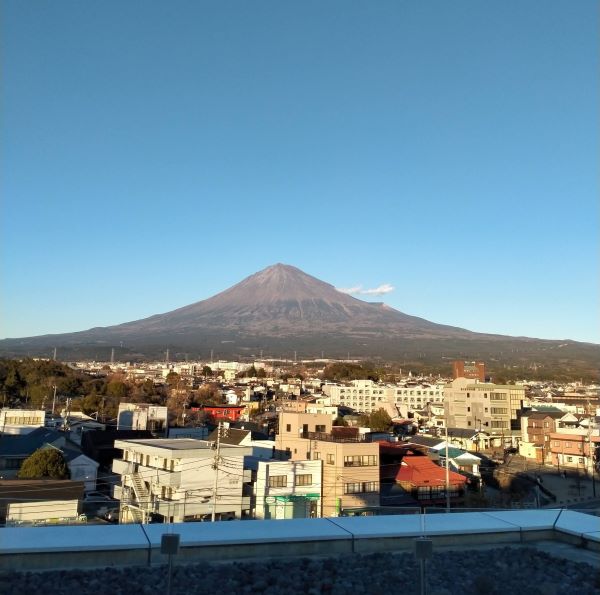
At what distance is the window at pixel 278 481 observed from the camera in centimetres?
855

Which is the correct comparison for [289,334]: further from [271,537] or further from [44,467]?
[271,537]

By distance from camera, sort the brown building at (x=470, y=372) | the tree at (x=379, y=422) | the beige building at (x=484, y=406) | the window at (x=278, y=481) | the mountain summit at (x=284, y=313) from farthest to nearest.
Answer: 1. the mountain summit at (x=284, y=313)
2. the brown building at (x=470, y=372)
3. the beige building at (x=484, y=406)
4. the tree at (x=379, y=422)
5. the window at (x=278, y=481)

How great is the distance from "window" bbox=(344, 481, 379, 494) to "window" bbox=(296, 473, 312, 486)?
0.69m

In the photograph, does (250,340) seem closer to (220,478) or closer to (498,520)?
(220,478)

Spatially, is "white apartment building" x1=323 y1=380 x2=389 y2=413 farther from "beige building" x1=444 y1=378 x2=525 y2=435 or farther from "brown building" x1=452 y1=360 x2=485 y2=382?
"beige building" x1=444 y1=378 x2=525 y2=435

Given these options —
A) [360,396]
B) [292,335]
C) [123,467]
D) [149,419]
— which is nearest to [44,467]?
[123,467]

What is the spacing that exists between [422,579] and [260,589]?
53 centimetres

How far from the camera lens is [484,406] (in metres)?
23.0

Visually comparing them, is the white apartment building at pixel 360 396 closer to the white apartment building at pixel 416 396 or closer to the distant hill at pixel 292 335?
the white apartment building at pixel 416 396

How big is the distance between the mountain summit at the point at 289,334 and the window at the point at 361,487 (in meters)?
54.9

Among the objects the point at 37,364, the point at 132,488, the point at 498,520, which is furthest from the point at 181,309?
the point at 498,520

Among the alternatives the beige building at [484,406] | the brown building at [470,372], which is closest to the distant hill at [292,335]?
the brown building at [470,372]

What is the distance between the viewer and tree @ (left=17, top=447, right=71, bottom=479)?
9.64 m

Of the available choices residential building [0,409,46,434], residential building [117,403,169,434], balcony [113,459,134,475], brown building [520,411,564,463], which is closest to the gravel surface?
balcony [113,459,134,475]
